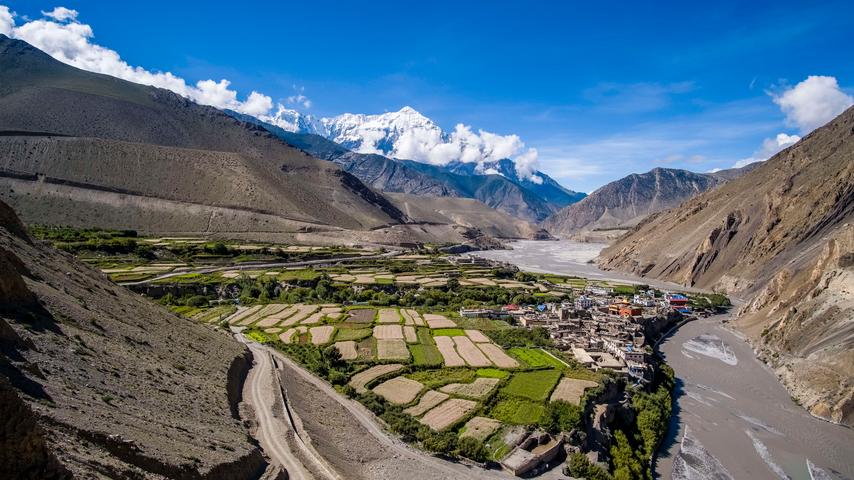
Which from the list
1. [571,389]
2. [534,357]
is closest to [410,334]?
[534,357]

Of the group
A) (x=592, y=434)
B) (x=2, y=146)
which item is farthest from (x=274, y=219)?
(x=592, y=434)

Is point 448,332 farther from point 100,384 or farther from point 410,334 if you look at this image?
point 100,384

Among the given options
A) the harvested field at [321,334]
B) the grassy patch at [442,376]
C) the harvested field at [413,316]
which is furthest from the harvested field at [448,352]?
the harvested field at [321,334]

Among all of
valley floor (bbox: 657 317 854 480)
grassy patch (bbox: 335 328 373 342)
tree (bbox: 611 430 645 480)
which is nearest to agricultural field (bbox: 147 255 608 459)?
grassy patch (bbox: 335 328 373 342)

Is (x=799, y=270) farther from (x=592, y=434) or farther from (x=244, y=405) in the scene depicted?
(x=244, y=405)

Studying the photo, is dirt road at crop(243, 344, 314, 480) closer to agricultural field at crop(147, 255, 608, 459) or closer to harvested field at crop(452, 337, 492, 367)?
agricultural field at crop(147, 255, 608, 459)

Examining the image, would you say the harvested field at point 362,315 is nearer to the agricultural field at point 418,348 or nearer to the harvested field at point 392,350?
the agricultural field at point 418,348
